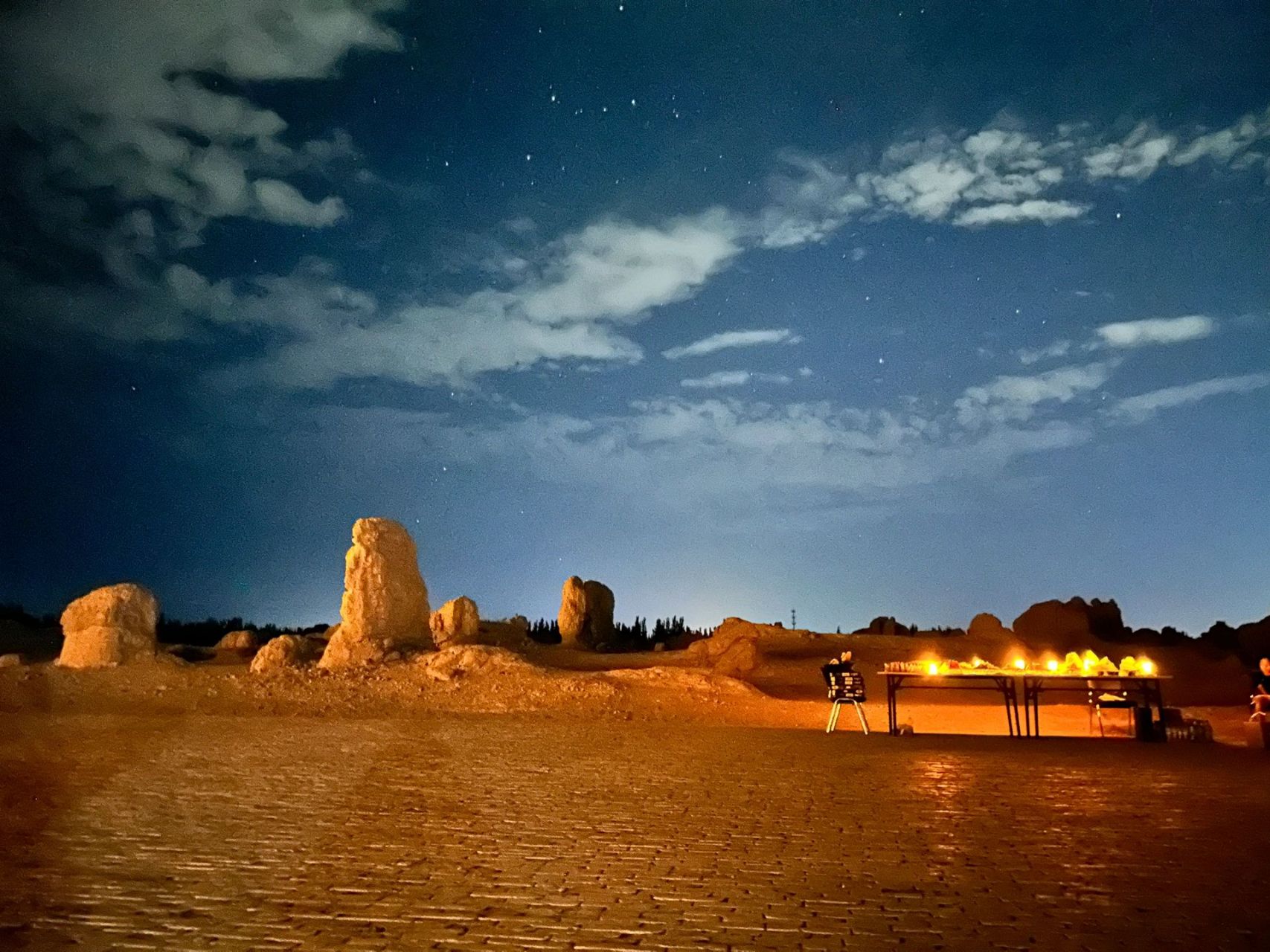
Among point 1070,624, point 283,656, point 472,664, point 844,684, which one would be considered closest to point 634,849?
point 844,684

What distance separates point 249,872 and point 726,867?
3.75 metres

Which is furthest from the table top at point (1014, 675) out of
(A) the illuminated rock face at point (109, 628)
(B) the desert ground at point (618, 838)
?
(A) the illuminated rock face at point (109, 628)

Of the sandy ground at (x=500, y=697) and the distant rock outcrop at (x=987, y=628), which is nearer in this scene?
the sandy ground at (x=500, y=697)

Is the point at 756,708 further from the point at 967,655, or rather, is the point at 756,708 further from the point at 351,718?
the point at 967,655

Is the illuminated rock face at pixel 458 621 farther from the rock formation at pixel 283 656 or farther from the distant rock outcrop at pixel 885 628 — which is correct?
the distant rock outcrop at pixel 885 628

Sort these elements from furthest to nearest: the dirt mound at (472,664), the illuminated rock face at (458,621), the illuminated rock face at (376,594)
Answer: the illuminated rock face at (458,621) < the illuminated rock face at (376,594) < the dirt mound at (472,664)

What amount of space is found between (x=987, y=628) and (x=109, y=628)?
120 feet

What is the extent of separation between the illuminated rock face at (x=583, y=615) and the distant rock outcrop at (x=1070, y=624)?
2022 centimetres

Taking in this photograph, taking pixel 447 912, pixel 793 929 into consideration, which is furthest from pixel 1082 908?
pixel 447 912

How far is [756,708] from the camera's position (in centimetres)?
2278

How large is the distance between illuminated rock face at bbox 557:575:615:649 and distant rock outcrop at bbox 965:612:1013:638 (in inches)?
716

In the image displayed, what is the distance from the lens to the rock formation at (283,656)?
26297 mm

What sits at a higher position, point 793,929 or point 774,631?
point 774,631

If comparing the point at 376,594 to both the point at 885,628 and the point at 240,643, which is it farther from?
the point at 885,628
